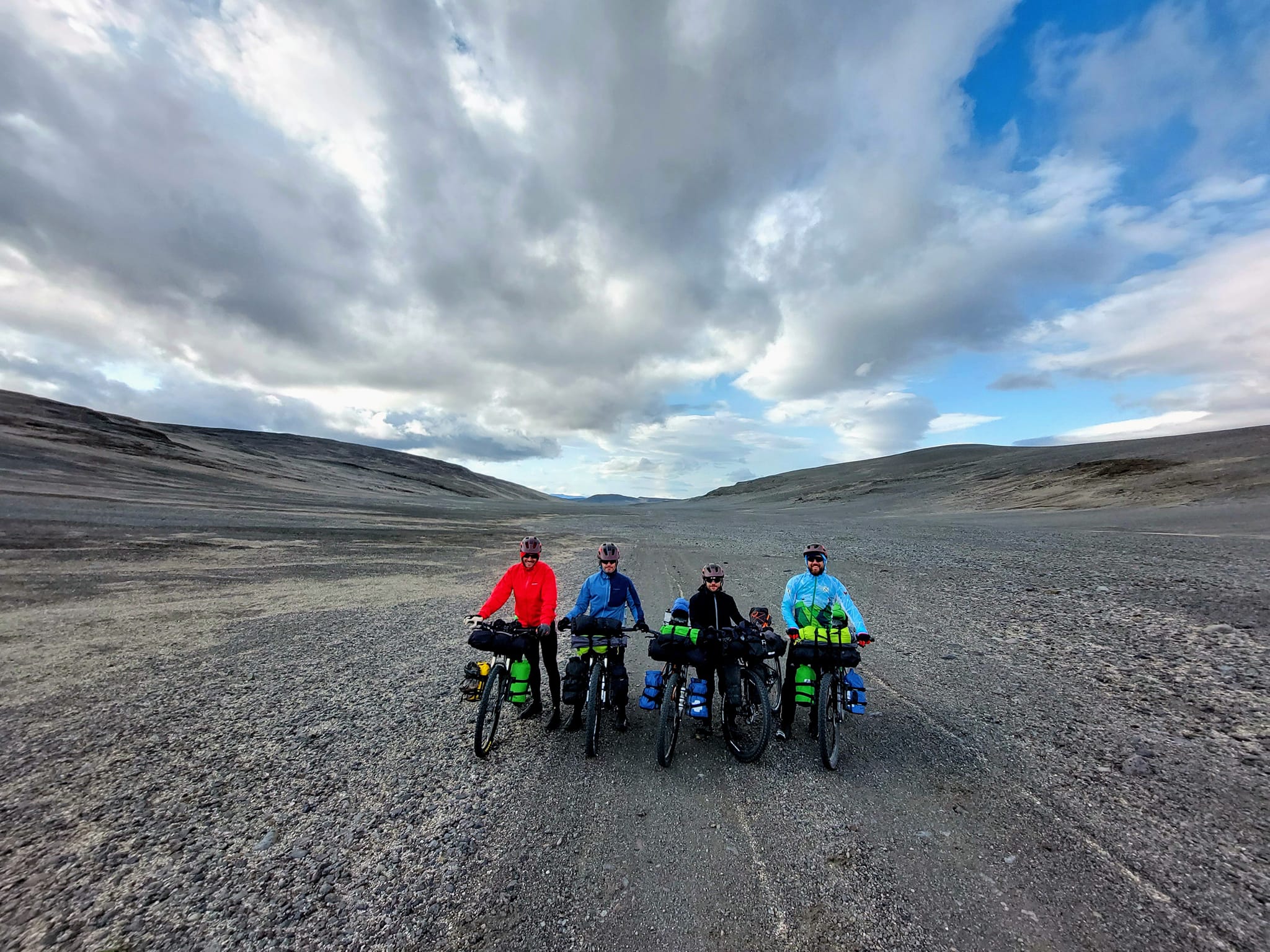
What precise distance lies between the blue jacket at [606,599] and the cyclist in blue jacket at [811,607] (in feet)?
5.73

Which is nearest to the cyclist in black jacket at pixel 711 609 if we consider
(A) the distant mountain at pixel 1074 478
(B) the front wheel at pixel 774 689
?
(B) the front wheel at pixel 774 689

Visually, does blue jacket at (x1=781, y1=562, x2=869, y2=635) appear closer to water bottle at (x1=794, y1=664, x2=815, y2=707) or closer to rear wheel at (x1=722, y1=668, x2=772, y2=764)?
water bottle at (x1=794, y1=664, x2=815, y2=707)

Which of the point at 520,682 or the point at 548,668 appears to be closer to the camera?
the point at 520,682

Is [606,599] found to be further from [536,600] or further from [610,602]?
[536,600]

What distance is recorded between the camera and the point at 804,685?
5.75 meters

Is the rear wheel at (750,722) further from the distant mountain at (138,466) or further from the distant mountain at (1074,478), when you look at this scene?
the distant mountain at (138,466)

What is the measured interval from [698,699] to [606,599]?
1506 mm

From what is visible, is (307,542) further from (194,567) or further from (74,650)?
(74,650)

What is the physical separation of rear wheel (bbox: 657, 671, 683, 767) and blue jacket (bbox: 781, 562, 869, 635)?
1.44 meters

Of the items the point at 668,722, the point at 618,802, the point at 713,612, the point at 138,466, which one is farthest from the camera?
the point at 138,466

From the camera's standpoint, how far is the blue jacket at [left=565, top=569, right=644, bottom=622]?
6.29m

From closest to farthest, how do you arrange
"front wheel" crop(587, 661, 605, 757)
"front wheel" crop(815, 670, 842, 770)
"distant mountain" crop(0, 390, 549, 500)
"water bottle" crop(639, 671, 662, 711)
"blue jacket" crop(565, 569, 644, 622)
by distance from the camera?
"front wheel" crop(815, 670, 842, 770)
"front wheel" crop(587, 661, 605, 757)
"water bottle" crop(639, 671, 662, 711)
"blue jacket" crop(565, 569, 644, 622)
"distant mountain" crop(0, 390, 549, 500)

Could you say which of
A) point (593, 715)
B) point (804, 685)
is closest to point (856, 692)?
point (804, 685)

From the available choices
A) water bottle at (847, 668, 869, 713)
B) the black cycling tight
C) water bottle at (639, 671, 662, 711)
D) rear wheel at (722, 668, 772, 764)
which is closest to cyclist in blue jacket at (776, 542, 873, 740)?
rear wheel at (722, 668, 772, 764)
